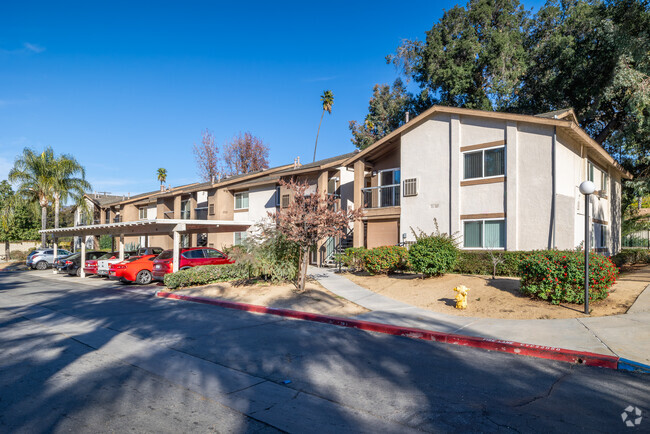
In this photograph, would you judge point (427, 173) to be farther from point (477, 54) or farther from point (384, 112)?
point (384, 112)

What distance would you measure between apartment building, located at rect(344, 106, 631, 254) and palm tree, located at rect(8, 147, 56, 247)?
28648 millimetres

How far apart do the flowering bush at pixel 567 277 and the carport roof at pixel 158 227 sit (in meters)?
13.8

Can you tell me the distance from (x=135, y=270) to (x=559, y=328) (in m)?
17.7

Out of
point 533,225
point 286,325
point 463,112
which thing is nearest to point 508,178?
point 533,225

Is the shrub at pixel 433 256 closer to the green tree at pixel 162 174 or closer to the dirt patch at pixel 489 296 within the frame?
the dirt patch at pixel 489 296

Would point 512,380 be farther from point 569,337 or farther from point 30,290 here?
point 30,290

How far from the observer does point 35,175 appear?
35.6 m

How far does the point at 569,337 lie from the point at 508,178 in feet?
32.0

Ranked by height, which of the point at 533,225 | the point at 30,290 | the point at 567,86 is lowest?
the point at 30,290

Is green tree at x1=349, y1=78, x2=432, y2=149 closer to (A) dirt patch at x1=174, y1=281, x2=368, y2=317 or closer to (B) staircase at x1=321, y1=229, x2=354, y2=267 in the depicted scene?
(B) staircase at x1=321, y1=229, x2=354, y2=267

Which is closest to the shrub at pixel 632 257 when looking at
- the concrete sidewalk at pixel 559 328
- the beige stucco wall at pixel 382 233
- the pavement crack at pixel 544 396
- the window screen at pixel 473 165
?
the window screen at pixel 473 165

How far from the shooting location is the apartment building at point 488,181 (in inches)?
612

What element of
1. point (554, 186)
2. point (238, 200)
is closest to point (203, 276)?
point (554, 186)

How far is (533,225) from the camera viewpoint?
15750mm
